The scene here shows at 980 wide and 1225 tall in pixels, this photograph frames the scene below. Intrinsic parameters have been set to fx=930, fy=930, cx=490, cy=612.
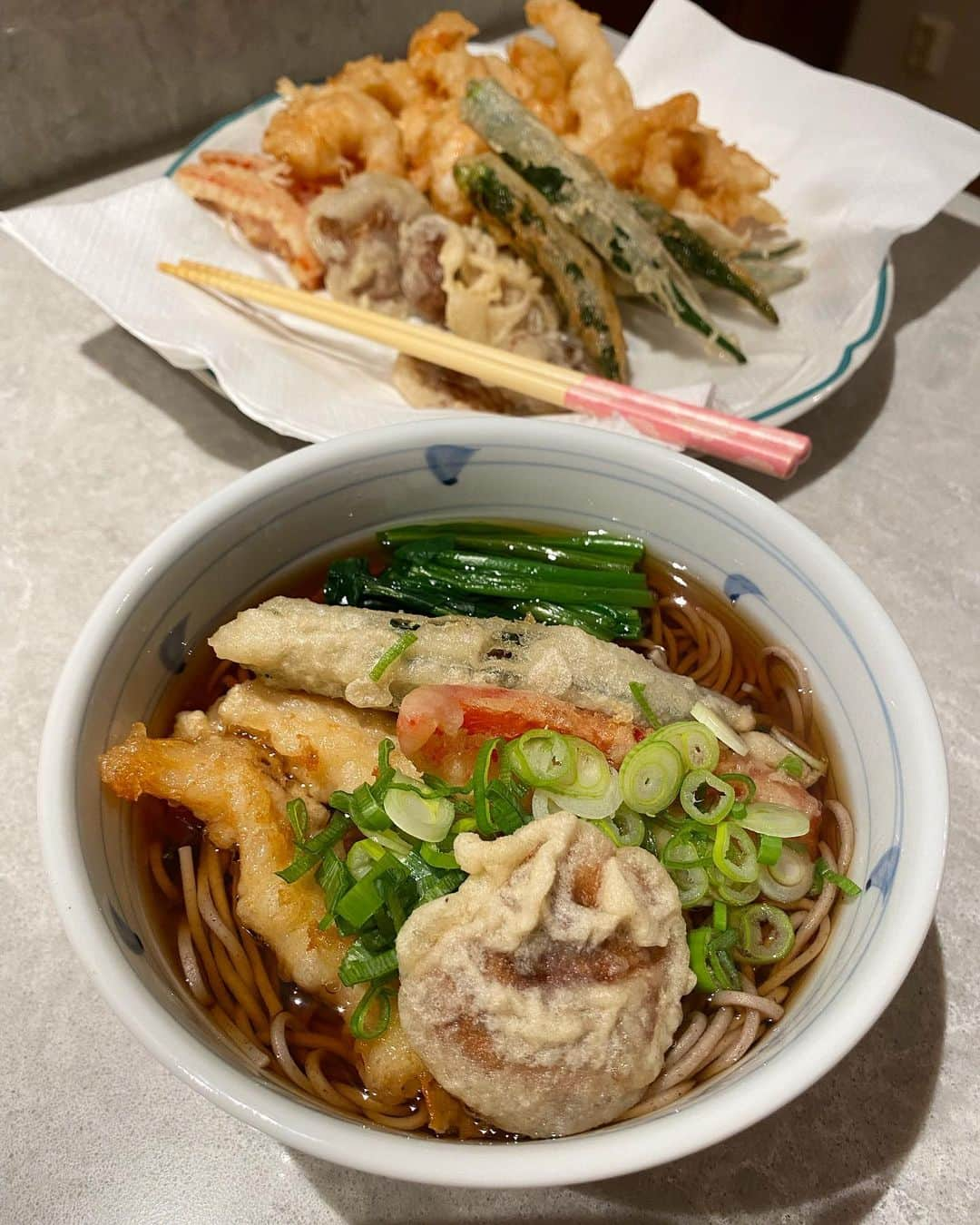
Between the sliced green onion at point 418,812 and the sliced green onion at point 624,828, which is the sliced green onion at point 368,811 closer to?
the sliced green onion at point 418,812

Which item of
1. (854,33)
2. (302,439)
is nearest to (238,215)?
(302,439)

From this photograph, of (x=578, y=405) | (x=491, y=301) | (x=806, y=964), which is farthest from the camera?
(x=491, y=301)

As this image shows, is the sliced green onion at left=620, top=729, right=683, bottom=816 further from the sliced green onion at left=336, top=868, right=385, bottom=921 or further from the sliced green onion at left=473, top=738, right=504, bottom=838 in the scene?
the sliced green onion at left=336, top=868, right=385, bottom=921

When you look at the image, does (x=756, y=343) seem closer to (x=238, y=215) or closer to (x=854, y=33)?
(x=238, y=215)

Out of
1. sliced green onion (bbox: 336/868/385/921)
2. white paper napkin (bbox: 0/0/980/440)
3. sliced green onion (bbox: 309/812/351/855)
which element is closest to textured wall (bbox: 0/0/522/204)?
white paper napkin (bbox: 0/0/980/440)

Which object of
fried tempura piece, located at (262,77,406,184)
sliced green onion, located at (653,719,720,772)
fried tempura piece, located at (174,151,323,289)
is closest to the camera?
sliced green onion, located at (653,719,720,772)

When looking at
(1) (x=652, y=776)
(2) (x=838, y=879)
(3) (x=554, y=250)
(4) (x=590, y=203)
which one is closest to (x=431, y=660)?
(1) (x=652, y=776)
